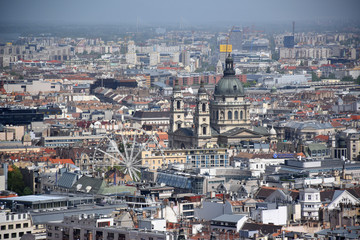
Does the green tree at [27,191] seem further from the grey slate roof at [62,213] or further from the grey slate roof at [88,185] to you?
the grey slate roof at [62,213]

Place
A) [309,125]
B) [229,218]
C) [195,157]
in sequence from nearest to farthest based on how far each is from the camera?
[229,218], [195,157], [309,125]

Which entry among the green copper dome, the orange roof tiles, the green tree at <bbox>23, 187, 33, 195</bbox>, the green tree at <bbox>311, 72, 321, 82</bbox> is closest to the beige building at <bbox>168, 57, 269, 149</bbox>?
the green copper dome

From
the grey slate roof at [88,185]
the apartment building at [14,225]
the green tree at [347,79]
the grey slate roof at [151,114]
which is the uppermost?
the green tree at [347,79]

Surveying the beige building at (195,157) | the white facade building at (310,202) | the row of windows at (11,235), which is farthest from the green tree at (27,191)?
the row of windows at (11,235)

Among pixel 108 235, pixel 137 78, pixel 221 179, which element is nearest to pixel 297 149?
pixel 221 179

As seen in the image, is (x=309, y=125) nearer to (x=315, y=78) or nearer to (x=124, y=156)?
(x=124, y=156)

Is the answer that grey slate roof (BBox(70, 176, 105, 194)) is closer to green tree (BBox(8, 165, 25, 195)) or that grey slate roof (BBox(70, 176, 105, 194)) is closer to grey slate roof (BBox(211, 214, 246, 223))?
green tree (BBox(8, 165, 25, 195))

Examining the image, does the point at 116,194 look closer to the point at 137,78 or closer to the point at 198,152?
the point at 198,152

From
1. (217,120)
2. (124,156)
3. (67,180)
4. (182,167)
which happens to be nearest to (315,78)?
(217,120)
